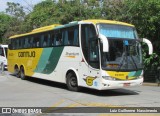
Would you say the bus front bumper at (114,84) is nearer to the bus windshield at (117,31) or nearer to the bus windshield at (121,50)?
the bus windshield at (121,50)

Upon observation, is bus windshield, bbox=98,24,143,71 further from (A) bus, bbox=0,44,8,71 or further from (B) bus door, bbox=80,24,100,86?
(A) bus, bbox=0,44,8,71

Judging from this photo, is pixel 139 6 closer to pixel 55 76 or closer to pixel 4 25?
pixel 55 76

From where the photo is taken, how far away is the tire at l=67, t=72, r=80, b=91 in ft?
56.9

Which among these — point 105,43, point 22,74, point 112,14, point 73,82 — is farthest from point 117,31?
point 112,14

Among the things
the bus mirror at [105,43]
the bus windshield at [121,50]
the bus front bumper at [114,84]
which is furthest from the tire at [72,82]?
the bus mirror at [105,43]

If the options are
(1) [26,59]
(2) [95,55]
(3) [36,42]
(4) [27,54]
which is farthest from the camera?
(1) [26,59]

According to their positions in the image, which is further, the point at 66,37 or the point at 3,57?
the point at 3,57

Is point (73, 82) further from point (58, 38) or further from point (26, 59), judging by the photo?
point (26, 59)

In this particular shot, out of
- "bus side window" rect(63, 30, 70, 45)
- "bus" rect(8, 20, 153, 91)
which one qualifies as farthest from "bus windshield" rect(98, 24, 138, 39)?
"bus side window" rect(63, 30, 70, 45)

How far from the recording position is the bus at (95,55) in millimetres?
15266

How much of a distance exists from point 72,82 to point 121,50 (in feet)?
10.7

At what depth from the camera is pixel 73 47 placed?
17391 millimetres

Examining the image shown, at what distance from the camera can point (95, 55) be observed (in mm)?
15570

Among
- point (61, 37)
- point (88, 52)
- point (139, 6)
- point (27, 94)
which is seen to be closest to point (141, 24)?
point (139, 6)
